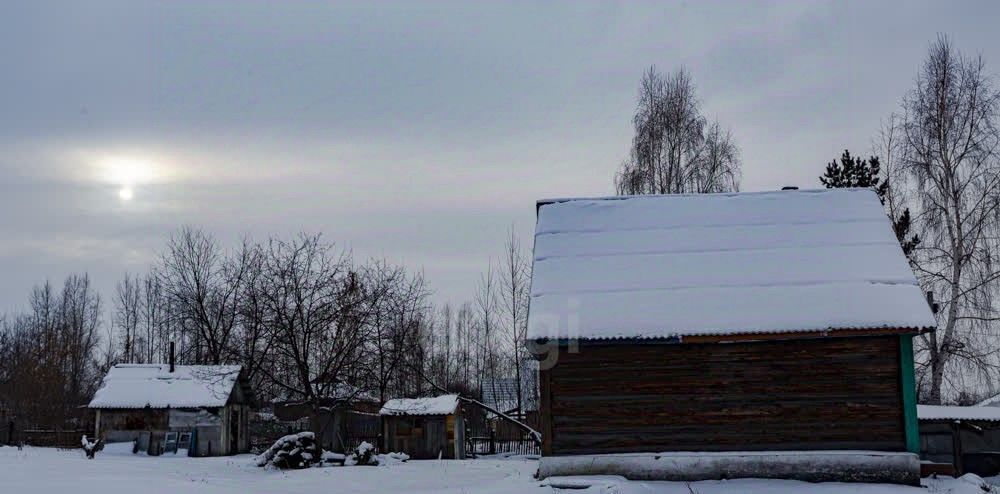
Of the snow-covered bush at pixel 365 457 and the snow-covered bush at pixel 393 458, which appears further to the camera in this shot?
the snow-covered bush at pixel 393 458

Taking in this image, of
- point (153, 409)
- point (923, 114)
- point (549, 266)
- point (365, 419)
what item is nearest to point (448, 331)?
point (365, 419)

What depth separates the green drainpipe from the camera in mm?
16562

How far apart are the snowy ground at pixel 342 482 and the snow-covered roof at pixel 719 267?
286cm

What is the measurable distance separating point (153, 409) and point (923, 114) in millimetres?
29506

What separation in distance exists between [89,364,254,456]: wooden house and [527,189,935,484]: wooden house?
787 inches

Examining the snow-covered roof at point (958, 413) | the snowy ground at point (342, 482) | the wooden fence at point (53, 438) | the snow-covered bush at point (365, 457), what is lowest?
the wooden fence at point (53, 438)

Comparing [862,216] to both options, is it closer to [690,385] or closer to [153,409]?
[690,385]

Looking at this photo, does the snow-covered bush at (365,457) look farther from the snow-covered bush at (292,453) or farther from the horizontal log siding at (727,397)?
the horizontal log siding at (727,397)

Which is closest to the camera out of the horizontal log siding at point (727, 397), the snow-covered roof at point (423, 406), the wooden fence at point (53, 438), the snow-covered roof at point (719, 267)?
the horizontal log siding at point (727, 397)

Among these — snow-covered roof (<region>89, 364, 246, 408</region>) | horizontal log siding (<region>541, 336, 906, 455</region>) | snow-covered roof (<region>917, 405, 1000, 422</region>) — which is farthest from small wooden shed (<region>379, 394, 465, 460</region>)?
snow-covered roof (<region>917, 405, 1000, 422</region>)

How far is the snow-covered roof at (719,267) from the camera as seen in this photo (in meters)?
17.0

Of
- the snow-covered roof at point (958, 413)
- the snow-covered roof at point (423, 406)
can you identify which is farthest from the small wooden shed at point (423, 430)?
the snow-covered roof at point (958, 413)

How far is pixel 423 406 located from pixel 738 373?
1702 centimetres

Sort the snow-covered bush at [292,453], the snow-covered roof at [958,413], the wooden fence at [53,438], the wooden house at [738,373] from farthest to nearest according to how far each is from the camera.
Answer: the wooden fence at [53,438] < the snow-covered bush at [292,453] < the snow-covered roof at [958,413] < the wooden house at [738,373]
